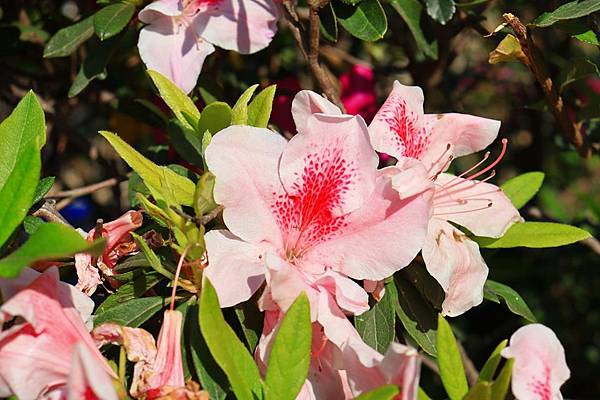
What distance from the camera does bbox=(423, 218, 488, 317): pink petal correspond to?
102cm

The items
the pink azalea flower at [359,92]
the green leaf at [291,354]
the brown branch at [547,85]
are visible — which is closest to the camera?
the green leaf at [291,354]

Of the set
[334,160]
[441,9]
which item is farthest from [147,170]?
[441,9]

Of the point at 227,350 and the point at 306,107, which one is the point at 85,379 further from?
the point at 306,107

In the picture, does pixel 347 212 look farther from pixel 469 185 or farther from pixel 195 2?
pixel 195 2

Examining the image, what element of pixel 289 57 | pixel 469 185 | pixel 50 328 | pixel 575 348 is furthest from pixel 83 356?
pixel 575 348

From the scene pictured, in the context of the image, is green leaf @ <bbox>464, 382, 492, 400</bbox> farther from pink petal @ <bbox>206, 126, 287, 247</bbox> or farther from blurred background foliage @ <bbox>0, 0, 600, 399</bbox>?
blurred background foliage @ <bbox>0, 0, 600, 399</bbox>

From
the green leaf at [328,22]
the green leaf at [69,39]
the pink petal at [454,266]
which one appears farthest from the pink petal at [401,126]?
the green leaf at [69,39]

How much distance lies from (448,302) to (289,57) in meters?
1.42

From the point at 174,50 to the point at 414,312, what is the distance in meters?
0.50

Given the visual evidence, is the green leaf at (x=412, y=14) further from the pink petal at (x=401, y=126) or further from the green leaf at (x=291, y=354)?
the green leaf at (x=291, y=354)

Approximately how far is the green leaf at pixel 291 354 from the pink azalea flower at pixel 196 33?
1.58ft

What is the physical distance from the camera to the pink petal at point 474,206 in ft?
3.59

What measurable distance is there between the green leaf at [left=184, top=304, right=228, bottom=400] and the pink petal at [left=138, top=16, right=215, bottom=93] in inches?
16.0

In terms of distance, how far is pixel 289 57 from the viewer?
235 cm
